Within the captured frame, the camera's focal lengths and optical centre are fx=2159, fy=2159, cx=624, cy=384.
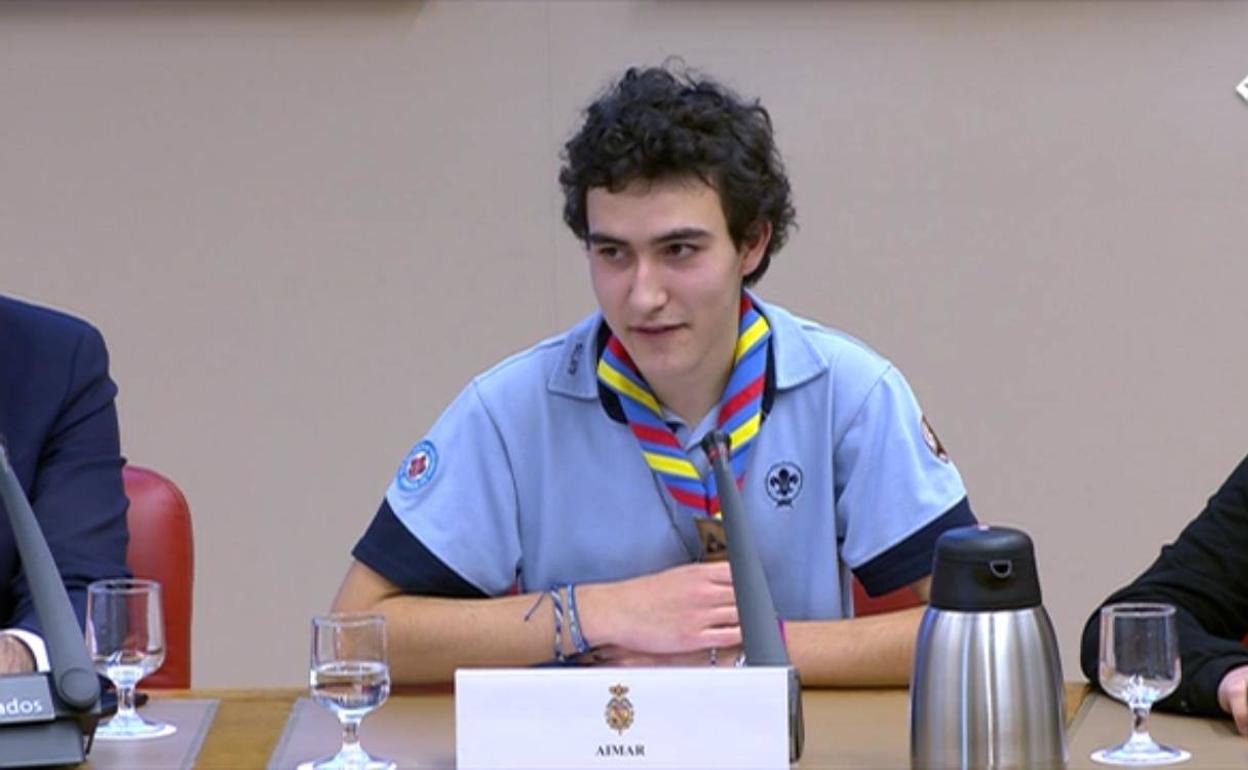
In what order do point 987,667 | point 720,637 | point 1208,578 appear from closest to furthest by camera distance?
1. point 987,667
2. point 720,637
3. point 1208,578

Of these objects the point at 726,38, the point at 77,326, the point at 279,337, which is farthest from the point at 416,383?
the point at 77,326


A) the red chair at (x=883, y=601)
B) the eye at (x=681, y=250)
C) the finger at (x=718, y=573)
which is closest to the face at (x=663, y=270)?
the eye at (x=681, y=250)

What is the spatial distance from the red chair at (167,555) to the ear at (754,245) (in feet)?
2.60

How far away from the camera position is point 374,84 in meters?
3.87

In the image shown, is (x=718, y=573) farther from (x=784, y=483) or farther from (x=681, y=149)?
(x=681, y=149)

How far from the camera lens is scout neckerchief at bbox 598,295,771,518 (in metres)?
2.60

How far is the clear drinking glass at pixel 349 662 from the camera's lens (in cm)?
202

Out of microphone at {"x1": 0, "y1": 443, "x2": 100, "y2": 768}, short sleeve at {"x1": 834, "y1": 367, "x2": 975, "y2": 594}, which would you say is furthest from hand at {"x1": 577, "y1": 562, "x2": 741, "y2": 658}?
microphone at {"x1": 0, "y1": 443, "x2": 100, "y2": 768}

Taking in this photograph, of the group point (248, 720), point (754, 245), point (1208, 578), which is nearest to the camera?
point (248, 720)

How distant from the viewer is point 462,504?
104 inches

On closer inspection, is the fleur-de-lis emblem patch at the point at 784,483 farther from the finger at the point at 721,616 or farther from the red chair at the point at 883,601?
the finger at the point at 721,616

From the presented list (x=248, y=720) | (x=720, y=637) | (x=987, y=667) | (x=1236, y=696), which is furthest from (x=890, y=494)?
(x=248, y=720)

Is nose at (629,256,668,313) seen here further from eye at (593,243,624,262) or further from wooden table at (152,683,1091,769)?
wooden table at (152,683,1091,769)

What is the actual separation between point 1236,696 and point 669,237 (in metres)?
0.84
